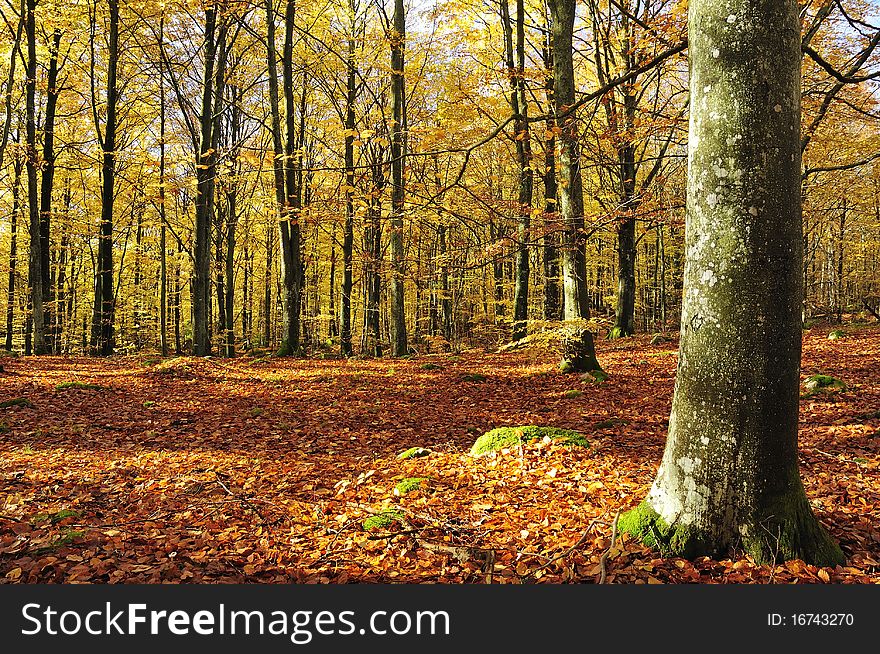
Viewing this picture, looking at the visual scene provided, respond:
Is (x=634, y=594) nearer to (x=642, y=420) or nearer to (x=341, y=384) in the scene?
(x=642, y=420)

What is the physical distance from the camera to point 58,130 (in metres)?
22.3

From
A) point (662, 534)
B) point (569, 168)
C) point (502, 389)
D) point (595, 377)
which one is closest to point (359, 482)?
point (662, 534)

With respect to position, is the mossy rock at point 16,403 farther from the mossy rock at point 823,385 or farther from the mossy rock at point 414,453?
the mossy rock at point 823,385

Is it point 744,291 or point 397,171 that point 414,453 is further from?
point 397,171

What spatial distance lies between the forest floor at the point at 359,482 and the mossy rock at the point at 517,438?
16 cm

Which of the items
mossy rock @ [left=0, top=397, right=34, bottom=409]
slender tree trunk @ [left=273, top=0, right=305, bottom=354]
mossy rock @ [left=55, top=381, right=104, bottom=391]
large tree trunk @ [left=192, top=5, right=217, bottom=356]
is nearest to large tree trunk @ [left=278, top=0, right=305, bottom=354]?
slender tree trunk @ [left=273, top=0, right=305, bottom=354]

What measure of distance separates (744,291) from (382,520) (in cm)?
305

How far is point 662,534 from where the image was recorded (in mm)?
Result: 3301

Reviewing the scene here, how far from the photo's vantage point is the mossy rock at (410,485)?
15.9 ft

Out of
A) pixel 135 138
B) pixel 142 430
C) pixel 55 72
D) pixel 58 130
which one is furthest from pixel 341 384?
pixel 58 130

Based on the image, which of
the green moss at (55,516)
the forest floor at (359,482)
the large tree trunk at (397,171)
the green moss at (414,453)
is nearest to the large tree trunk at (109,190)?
the forest floor at (359,482)

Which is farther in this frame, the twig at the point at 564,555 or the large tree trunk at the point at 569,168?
the large tree trunk at the point at 569,168

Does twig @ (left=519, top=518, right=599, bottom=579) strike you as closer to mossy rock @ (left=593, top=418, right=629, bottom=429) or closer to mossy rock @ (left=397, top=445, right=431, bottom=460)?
mossy rock @ (left=397, top=445, right=431, bottom=460)

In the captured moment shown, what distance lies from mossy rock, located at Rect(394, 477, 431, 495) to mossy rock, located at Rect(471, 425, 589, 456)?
0.92m
